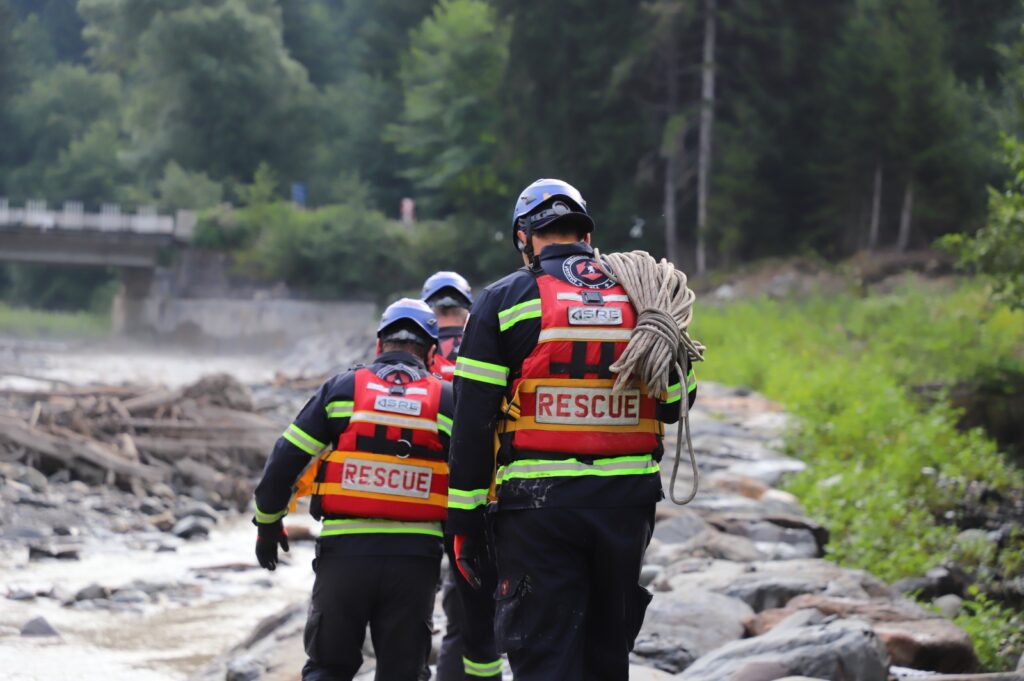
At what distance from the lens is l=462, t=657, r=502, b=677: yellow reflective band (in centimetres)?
588

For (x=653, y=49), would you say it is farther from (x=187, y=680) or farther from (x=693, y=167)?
(x=187, y=680)

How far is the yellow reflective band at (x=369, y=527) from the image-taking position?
540 cm

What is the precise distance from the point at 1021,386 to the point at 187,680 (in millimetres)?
13227

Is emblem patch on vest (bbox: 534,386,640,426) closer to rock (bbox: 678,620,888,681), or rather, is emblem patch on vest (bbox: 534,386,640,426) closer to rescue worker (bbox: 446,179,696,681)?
rescue worker (bbox: 446,179,696,681)

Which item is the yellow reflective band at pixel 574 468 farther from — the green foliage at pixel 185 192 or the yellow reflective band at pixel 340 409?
the green foliage at pixel 185 192

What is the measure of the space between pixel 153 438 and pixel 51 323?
54.8 m

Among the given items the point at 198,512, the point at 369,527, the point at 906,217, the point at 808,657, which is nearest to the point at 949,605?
the point at 808,657

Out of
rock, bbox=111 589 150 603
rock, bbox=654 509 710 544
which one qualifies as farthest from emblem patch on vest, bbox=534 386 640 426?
rock, bbox=111 589 150 603

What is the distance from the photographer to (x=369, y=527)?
17.8 feet

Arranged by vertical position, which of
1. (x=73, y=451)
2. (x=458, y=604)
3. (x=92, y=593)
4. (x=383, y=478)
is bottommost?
(x=92, y=593)

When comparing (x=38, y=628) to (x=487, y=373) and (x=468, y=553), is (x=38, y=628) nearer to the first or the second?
(x=468, y=553)

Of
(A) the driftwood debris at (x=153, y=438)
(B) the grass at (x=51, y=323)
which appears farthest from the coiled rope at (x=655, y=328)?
(B) the grass at (x=51, y=323)

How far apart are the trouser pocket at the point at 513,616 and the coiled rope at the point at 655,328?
25.3 inches

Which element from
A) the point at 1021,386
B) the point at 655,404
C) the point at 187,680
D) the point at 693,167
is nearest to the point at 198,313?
the point at 693,167
